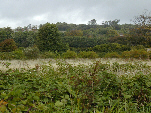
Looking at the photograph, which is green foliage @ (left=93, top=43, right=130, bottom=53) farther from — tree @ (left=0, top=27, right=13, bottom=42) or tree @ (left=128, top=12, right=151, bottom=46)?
tree @ (left=0, top=27, right=13, bottom=42)

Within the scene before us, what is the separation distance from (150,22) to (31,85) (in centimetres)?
2014

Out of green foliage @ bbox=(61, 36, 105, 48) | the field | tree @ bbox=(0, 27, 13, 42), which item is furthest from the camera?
tree @ bbox=(0, 27, 13, 42)

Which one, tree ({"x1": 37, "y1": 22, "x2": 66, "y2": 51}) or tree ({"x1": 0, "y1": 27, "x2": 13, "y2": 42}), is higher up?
tree ({"x1": 0, "y1": 27, "x2": 13, "y2": 42})

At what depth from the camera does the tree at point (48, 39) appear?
1656 cm

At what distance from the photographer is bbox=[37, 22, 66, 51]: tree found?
1656 cm

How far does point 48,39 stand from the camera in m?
16.6

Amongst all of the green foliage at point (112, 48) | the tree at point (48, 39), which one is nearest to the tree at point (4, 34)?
the tree at point (48, 39)

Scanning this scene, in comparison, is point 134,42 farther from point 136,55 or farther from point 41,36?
point 41,36

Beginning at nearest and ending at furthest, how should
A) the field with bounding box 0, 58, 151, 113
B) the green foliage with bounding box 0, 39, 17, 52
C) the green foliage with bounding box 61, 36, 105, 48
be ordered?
the field with bounding box 0, 58, 151, 113
the green foliage with bounding box 0, 39, 17, 52
the green foliage with bounding box 61, 36, 105, 48

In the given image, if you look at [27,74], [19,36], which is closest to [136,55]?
[27,74]

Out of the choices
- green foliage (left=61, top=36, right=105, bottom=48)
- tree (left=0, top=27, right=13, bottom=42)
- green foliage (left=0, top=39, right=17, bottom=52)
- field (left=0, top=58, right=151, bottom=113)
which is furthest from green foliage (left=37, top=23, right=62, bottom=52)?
field (left=0, top=58, right=151, bottom=113)

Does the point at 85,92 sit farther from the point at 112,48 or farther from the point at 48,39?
the point at 112,48

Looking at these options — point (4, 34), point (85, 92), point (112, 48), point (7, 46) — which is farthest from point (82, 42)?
point (85, 92)

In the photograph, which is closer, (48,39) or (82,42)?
(48,39)
